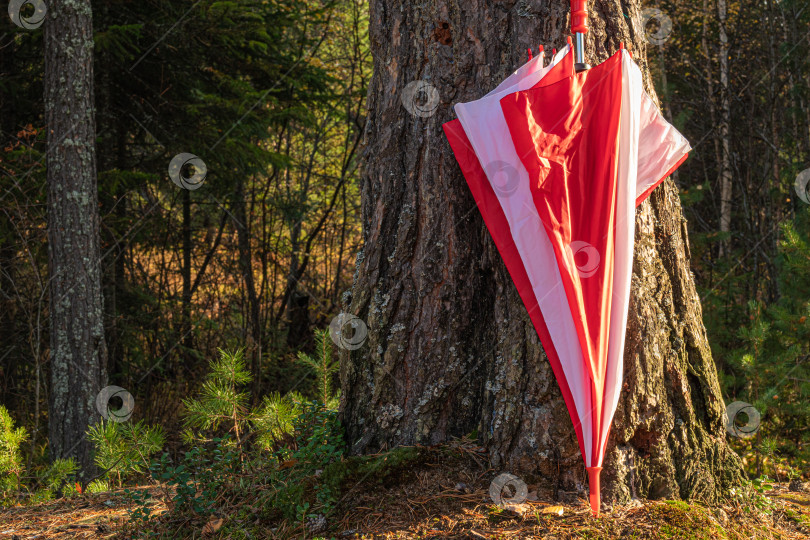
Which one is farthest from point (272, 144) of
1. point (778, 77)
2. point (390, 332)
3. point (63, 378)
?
point (390, 332)

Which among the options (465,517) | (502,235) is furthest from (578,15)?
(465,517)

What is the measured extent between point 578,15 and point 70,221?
482cm

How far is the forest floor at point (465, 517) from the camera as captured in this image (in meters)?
2.07

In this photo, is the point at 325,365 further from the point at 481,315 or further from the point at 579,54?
the point at 579,54

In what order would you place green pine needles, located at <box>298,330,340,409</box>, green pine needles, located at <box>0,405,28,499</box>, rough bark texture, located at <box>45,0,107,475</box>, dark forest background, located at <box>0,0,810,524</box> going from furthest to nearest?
dark forest background, located at <box>0,0,810,524</box>
rough bark texture, located at <box>45,0,107,475</box>
green pine needles, located at <box>0,405,28,499</box>
green pine needles, located at <box>298,330,340,409</box>

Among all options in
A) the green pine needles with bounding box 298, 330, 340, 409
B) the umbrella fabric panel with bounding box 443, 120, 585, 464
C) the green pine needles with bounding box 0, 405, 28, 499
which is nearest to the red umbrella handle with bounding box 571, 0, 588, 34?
the umbrella fabric panel with bounding box 443, 120, 585, 464

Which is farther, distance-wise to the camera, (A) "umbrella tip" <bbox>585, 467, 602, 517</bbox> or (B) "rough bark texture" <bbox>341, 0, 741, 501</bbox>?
(B) "rough bark texture" <bbox>341, 0, 741, 501</bbox>

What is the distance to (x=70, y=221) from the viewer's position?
5387mm

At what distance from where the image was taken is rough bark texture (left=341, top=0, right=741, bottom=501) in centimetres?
222

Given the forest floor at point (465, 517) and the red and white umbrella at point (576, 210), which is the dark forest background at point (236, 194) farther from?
the red and white umbrella at point (576, 210)

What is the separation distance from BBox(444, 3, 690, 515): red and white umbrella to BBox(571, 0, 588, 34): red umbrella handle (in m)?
0.12

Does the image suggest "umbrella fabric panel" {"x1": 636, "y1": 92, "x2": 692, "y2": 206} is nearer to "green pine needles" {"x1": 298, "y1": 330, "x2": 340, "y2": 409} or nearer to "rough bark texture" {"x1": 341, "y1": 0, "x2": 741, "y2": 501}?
"rough bark texture" {"x1": 341, "y1": 0, "x2": 741, "y2": 501}

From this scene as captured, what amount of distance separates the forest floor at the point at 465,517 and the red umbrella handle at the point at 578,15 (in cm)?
162

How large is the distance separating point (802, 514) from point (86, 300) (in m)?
5.44
